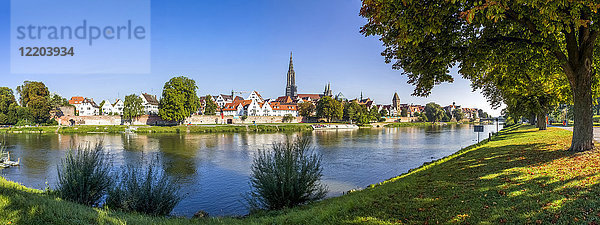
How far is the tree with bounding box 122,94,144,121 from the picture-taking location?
73.3 m

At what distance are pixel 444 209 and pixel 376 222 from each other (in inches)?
58.2

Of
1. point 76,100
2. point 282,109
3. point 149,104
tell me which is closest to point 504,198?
point 149,104

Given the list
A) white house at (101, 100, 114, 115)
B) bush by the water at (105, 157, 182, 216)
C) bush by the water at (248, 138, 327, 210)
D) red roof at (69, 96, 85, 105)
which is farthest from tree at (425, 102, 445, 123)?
bush by the water at (105, 157, 182, 216)

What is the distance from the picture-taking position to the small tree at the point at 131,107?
73312 mm

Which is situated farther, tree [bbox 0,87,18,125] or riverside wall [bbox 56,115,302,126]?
riverside wall [bbox 56,115,302,126]

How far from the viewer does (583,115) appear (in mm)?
9953

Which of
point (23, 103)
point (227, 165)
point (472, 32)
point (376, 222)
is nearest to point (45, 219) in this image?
point (376, 222)

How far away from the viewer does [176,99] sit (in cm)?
6438

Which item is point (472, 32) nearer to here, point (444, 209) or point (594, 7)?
point (594, 7)

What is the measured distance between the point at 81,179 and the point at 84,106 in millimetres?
106942

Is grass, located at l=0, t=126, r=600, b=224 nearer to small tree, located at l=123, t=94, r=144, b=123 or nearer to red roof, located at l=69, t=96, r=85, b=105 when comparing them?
small tree, located at l=123, t=94, r=144, b=123

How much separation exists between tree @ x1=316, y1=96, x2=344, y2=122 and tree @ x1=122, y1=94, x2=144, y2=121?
5100 cm

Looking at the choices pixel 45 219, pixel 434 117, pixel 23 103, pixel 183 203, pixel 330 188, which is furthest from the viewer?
pixel 434 117

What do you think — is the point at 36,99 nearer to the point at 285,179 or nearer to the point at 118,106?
the point at 118,106
